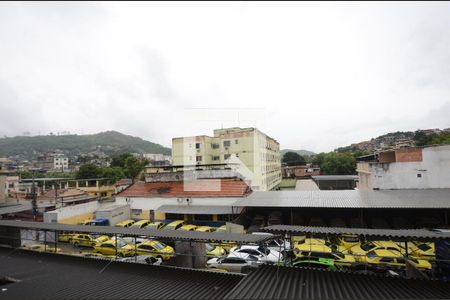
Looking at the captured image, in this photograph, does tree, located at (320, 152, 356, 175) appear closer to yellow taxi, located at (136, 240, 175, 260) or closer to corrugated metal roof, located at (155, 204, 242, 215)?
corrugated metal roof, located at (155, 204, 242, 215)

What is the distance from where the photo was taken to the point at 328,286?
5031mm

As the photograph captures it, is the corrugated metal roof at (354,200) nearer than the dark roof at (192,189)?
Yes

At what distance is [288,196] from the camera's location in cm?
1833

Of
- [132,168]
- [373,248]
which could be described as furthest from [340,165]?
[373,248]

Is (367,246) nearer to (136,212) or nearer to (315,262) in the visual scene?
(315,262)

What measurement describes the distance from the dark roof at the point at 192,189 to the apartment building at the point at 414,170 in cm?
1080

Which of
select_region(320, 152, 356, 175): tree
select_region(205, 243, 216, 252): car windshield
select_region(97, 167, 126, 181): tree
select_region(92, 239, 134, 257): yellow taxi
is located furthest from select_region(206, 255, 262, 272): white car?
select_region(320, 152, 356, 175): tree

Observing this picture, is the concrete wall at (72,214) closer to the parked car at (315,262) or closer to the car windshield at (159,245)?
the car windshield at (159,245)

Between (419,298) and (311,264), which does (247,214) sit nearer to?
(311,264)

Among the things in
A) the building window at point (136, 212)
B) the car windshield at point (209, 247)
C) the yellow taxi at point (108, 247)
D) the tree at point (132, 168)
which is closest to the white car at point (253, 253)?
the car windshield at point (209, 247)

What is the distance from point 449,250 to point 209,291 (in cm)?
703

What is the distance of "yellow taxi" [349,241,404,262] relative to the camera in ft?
34.1

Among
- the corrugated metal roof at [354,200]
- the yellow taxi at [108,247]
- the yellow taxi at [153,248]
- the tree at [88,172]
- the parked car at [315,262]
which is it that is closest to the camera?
the parked car at [315,262]

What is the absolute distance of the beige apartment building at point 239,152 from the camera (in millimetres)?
36344
